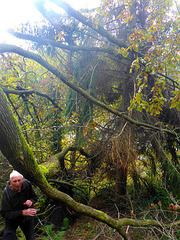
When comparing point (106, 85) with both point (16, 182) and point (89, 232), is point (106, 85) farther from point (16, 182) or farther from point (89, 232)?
point (89, 232)

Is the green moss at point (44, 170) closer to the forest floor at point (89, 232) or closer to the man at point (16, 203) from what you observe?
the man at point (16, 203)

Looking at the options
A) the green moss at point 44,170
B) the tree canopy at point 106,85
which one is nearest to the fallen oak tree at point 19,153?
the tree canopy at point 106,85

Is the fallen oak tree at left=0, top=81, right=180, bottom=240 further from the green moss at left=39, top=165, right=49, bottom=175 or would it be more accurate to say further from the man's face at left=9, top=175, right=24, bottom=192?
the green moss at left=39, top=165, right=49, bottom=175

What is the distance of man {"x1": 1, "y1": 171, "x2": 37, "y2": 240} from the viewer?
8.05ft

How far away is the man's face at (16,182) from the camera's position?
2.40 meters

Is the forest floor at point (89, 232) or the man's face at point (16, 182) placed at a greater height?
the man's face at point (16, 182)

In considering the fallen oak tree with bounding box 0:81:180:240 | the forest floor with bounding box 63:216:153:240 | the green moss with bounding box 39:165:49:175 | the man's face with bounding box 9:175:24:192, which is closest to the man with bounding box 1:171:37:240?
the man's face with bounding box 9:175:24:192

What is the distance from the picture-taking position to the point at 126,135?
523 cm

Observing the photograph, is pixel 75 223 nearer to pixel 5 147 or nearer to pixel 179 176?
pixel 179 176

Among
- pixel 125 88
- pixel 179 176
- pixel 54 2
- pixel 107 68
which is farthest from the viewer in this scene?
pixel 125 88

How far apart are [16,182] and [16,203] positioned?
431 mm

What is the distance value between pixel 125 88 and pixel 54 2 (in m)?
3.77

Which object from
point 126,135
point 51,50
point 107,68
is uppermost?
point 51,50

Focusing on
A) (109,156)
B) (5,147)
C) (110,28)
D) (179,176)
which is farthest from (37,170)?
(110,28)
